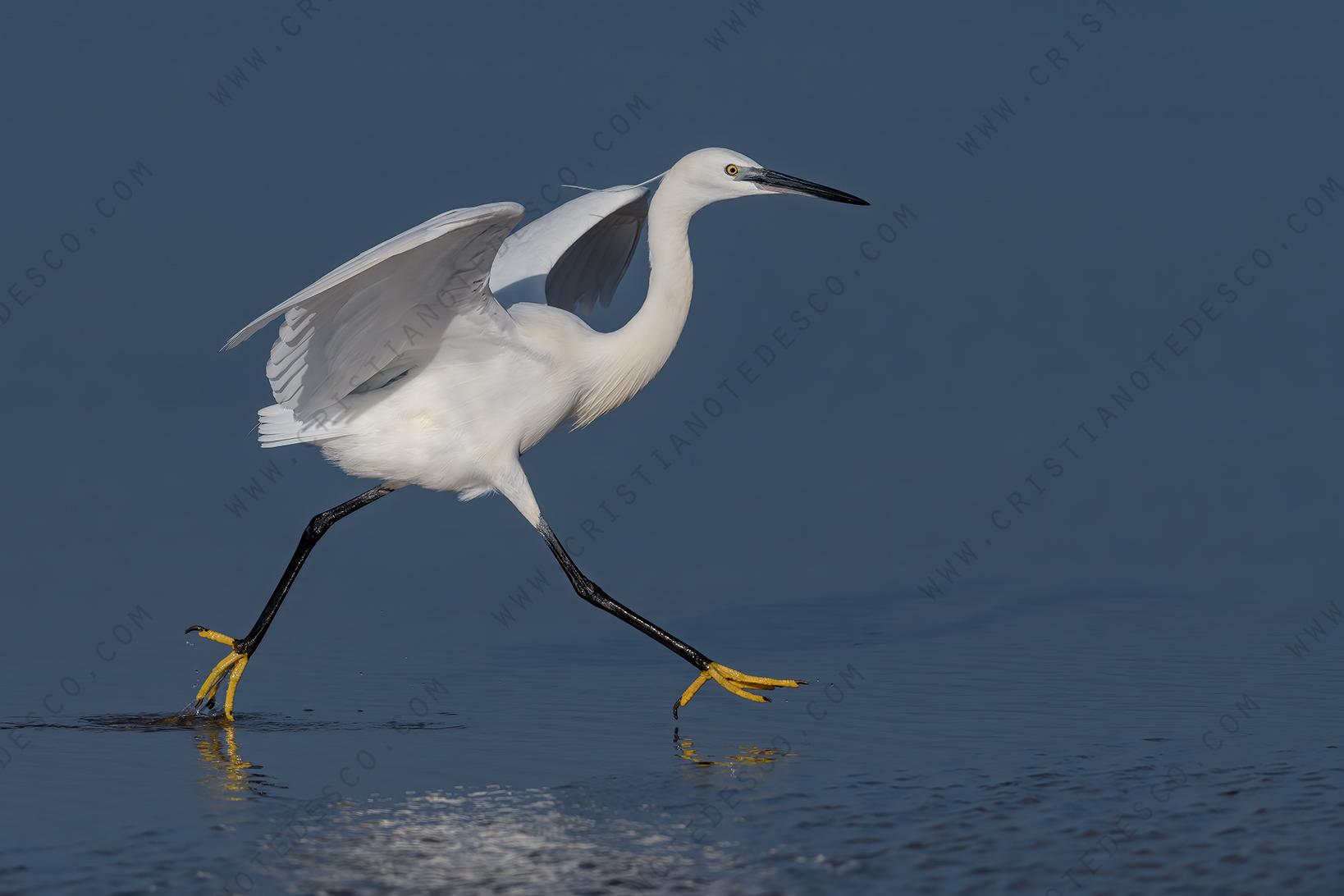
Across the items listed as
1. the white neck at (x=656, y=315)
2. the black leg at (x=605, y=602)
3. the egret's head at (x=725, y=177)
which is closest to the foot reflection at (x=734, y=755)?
the black leg at (x=605, y=602)

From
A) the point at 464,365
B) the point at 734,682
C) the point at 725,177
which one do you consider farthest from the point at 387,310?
the point at 734,682

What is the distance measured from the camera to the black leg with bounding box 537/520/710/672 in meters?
9.12

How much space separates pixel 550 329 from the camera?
30.9 ft

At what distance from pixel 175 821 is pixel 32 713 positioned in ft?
7.06

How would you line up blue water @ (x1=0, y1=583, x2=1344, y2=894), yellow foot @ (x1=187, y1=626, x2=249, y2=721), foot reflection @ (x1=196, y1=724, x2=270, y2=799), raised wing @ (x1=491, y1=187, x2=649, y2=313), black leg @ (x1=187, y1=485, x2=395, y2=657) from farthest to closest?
raised wing @ (x1=491, y1=187, x2=649, y2=313)
black leg @ (x1=187, y1=485, x2=395, y2=657)
yellow foot @ (x1=187, y1=626, x2=249, y2=721)
foot reflection @ (x1=196, y1=724, x2=270, y2=799)
blue water @ (x1=0, y1=583, x2=1344, y2=894)

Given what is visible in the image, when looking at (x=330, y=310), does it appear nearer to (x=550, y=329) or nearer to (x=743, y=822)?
(x=550, y=329)

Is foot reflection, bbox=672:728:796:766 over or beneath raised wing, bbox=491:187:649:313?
beneath

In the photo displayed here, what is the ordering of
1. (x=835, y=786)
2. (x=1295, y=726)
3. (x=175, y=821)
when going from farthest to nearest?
(x=1295, y=726) → (x=835, y=786) → (x=175, y=821)

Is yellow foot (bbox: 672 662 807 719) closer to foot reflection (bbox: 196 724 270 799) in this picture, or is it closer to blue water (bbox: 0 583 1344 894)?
blue water (bbox: 0 583 1344 894)

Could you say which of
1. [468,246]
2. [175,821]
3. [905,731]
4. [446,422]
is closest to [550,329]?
[446,422]

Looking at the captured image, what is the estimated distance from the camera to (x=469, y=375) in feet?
30.4

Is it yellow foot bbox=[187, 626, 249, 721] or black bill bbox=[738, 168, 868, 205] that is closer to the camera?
yellow foot bbox=[187, 626, 249, 721]

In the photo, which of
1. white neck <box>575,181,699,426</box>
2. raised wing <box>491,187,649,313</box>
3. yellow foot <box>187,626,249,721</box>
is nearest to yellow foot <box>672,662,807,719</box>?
white neck <box>575,181,699,426</box>

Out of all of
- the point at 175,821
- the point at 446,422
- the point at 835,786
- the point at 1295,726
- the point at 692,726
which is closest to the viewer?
the point at 175,821
